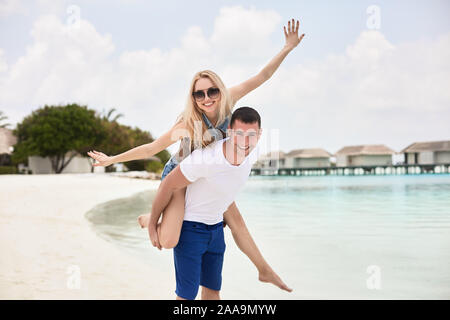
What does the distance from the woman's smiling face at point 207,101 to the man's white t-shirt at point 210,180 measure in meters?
0.23

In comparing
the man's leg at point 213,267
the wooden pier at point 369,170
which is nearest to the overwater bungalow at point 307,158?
the wooden pier at point 369,170

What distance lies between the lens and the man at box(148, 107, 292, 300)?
1.71 m

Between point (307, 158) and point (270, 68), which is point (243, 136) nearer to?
point (270, 68)

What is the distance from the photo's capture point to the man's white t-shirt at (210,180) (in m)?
1.71

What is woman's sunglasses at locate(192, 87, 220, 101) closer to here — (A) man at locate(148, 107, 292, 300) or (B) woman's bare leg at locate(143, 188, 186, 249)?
(A) man at locate(148, 107, 292, 300)

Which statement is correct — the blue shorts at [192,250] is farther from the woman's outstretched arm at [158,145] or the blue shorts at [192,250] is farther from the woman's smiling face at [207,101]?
the woman's smiling face at [207,101]

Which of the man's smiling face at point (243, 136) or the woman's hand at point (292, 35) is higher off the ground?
the woman's hand at point (292, 35)

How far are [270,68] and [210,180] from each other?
101 centimetres

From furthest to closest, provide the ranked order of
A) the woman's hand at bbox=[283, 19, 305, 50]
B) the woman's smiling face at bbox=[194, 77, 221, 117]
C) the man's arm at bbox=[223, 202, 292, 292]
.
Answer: the woman's hand at bbox=[283, 19, 305, 50], the man's arm at bbox=[223, 202, 292, 292], the woman's smiling face at bbox=[194, 77, 221, 117]

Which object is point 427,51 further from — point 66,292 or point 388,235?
point 66,292

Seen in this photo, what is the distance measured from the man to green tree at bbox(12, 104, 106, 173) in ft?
92.4

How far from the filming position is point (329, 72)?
71.3m

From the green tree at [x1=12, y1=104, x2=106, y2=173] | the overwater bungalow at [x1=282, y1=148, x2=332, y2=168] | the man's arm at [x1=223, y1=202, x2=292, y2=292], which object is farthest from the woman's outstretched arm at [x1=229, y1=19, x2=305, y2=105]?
the overwater bungalow at [x1=282, y1=148, x2=332, y2=168]
